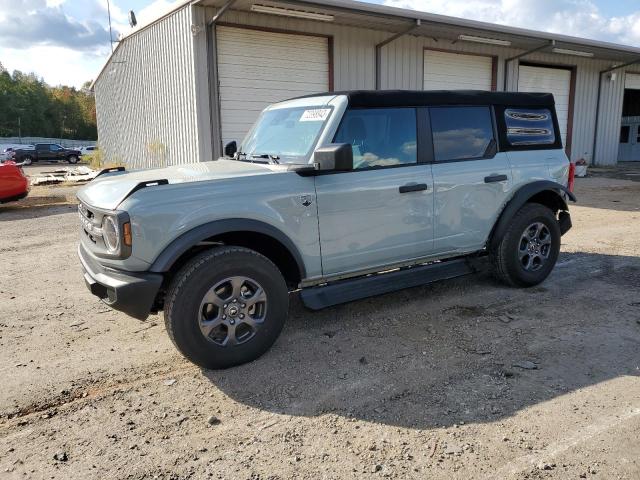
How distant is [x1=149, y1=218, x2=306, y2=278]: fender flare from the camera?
344cm

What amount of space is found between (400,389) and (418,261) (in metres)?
1.59

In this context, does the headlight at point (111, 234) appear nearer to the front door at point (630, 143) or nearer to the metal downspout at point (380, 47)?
the metal downspout at point (380, 47)

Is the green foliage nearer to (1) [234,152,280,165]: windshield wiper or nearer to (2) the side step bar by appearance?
(1) [234,152,280,165]: windshield wiper

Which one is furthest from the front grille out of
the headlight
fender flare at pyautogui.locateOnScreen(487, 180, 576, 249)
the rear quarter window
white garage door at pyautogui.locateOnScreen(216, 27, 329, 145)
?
white garage door at pyautogui.locateOnScreen(216, 27, 329, 145)

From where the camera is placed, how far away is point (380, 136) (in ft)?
14.7

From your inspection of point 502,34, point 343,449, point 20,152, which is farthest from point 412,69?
point 20,152

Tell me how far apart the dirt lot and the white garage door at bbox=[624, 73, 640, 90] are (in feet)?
66.9

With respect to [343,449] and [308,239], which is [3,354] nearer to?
[308,239]

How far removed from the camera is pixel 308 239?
403 centimetres

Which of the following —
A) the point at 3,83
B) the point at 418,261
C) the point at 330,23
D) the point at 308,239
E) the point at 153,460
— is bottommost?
the point at 153,460

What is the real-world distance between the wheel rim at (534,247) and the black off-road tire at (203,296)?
279 centimetres

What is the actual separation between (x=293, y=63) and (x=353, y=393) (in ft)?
37.6

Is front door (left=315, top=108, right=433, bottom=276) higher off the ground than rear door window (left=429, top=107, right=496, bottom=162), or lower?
lower

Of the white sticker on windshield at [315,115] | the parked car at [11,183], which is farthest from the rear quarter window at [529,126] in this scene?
the parked car at [11,183]
